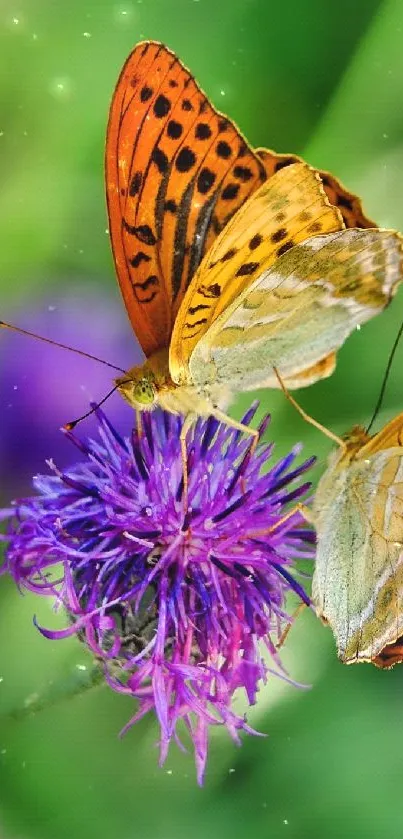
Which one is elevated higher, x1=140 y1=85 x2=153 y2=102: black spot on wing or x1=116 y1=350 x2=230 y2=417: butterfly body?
x1=140 y1=85 x2=153 y2=102: black spot on wing

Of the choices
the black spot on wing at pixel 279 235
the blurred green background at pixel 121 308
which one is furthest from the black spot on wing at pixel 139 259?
the blurred green background at pixel 121 308

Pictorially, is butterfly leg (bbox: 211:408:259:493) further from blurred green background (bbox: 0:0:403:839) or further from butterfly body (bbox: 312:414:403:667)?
blurred green background (bbox: 0:0:403:839)

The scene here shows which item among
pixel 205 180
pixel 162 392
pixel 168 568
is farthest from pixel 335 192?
pixel 168 568

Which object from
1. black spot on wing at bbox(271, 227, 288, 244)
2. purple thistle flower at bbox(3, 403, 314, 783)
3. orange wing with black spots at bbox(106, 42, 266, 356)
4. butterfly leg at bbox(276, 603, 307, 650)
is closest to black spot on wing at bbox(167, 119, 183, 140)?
orange wing with black spots at bbox(106, 42, 266, 356)

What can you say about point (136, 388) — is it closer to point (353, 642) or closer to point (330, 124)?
point (353, 642)

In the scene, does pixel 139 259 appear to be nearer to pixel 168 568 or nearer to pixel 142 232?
pixel 142 232
